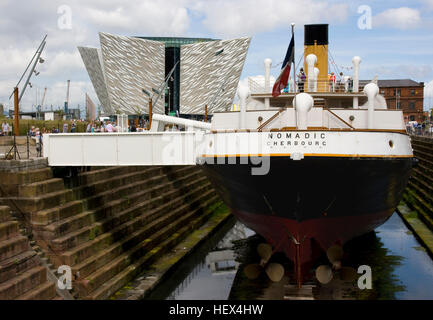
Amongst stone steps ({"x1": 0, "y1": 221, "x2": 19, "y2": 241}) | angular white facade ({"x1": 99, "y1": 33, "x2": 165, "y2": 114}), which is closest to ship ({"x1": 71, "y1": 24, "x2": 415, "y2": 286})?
stone steps ({"x1": 0, "y1": 221, "x2": 19, "y2": 241})

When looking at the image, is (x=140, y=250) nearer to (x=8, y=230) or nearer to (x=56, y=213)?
(x=56, y=213)

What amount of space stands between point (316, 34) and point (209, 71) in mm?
74888

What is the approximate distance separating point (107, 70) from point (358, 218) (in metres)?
82.8

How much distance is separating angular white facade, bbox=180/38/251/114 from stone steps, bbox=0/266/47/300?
8478 centimetres

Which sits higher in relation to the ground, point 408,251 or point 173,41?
point 173,41

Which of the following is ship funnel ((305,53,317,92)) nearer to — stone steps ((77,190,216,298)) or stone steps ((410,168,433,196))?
stone steps ((77,190,216,298))

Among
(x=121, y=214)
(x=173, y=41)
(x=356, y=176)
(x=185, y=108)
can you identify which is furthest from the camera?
(x=173, y=41)

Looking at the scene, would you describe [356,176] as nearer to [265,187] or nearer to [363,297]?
[265,187]

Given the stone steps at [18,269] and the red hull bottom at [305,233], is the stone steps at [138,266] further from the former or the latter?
the red hull bottom at [305,233]

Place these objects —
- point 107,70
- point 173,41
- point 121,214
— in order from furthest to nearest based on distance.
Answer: point 173,41 < point 107,70 < point 121,214

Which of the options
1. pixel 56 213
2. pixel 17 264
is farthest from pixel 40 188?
pixel 17 264
